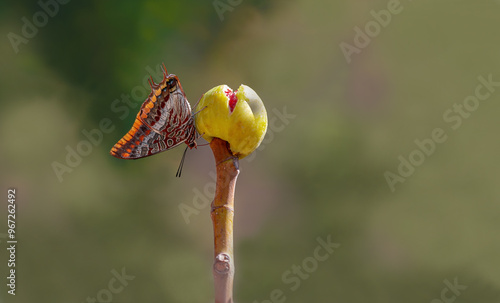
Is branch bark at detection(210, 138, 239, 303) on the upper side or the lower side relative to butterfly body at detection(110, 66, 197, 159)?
lower

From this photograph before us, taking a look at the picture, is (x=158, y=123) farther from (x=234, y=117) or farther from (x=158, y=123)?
(x=234, y=117)

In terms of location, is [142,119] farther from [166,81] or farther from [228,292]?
[228,292]

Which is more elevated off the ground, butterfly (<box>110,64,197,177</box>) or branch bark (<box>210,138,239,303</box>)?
butterfly (<box>110,64,197,177</box>)

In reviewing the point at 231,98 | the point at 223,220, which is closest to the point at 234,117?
the point at 231,98

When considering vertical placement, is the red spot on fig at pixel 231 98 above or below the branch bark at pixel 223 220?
above

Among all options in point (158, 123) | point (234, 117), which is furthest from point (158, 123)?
point (234, 117)

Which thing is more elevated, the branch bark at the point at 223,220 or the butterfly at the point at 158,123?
the butterfly at the point at 158,123

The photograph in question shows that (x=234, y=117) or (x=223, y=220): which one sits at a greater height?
(x=234, y=117)
